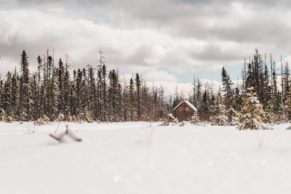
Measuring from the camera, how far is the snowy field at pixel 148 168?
13.0ft

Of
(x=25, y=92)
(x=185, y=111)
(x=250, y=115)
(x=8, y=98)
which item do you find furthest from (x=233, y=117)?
(x=8, y=98)

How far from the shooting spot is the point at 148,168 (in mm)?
4441

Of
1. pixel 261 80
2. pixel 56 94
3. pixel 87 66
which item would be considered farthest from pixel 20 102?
pixel 261 80

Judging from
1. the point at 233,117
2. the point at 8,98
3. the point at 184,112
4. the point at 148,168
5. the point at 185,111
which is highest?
the point at 8,98

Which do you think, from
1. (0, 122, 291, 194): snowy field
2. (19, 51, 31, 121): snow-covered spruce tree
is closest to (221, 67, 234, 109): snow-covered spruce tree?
(19, 51, 31, 121): snow-covered spruce tree

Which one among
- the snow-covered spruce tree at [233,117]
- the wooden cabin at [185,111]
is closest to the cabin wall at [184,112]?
the wooden cabin at [185,111]

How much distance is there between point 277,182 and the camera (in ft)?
13.5

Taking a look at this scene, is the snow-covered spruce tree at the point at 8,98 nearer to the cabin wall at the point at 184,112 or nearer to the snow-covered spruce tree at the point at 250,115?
the cabin wall at the point at 184,112

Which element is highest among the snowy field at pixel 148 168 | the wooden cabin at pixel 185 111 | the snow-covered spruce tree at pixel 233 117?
the wooden cabin at pixel 185 111

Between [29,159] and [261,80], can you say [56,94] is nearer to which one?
[261,80]

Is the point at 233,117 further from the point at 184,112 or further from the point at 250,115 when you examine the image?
the point at 250,115

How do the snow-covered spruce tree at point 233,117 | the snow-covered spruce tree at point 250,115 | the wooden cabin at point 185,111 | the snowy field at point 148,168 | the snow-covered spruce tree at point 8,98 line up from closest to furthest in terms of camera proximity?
the snowy field at point 148,168
the snow-covered spruce tree at point 250,115
the snow-covered spruce tree at point 233,117
the wooden cabin at point 185,111
the snow-covered spruce tree at point 8,98

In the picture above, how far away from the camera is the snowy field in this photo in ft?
13.0

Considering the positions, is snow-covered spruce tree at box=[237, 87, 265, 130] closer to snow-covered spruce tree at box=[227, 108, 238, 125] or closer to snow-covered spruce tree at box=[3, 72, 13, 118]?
snow-covered spruce tree at box=[227, 108, 238, 125]
